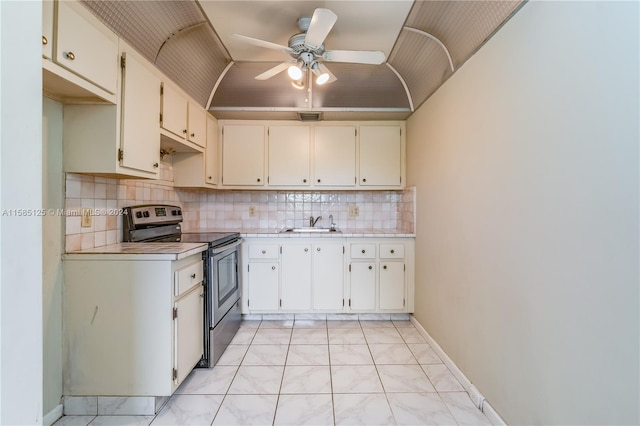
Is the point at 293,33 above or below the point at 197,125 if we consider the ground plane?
above

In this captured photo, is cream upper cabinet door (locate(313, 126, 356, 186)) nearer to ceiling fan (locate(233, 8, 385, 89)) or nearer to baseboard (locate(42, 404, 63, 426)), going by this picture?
ceiling fan (locate(233, 8, 385, 89))

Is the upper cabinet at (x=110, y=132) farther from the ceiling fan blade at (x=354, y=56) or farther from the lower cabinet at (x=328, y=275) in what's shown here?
the lower cabinet at (x=328, y=275)

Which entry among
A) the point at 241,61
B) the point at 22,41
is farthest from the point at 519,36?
the point at 241,61

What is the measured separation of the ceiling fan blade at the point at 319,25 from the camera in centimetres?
145

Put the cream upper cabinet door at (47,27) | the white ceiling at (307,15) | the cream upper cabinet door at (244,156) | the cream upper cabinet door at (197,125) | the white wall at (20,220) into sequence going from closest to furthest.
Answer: the white wall at (20,220)
the cream upper cabinet door at (47,27)
the white ceiling at (307,15)
the cream upper cabinet door at (197,125)
the cream upper cabinet door at (244,156)

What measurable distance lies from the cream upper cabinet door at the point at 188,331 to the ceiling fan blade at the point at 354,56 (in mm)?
1822

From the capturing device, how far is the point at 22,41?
0.55 meters

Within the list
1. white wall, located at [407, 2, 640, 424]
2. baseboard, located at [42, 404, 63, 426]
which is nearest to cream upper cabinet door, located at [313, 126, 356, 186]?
white wall, located at [407, 2, 640, 424]

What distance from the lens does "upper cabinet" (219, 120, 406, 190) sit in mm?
2996

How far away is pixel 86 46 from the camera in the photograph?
4.32 feet

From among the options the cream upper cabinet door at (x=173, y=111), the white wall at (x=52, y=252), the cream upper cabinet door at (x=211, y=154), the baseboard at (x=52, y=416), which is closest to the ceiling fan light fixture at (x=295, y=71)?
the cream upper cabinet door at (x=173, y=111)

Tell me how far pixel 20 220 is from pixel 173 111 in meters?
1.83

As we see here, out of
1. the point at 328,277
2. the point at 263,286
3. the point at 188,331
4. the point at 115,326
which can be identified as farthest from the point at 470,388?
the point at 115,326

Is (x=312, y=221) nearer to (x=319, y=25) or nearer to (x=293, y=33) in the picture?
(x=293, y=33)
